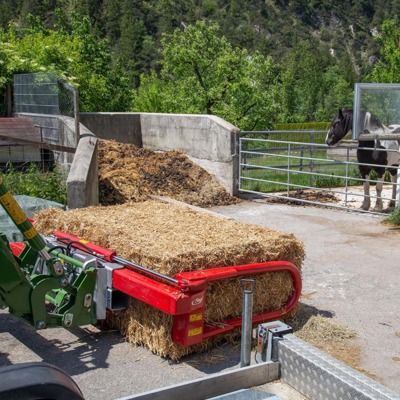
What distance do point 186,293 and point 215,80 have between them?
78.4ft

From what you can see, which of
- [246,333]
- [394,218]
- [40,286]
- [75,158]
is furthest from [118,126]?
[246,333]

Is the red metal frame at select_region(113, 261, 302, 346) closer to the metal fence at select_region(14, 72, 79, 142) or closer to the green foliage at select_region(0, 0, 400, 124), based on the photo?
the metal fence at select_region(14, 72, 79, 142)

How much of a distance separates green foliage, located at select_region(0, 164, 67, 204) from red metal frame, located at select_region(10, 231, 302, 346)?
598 centimetres

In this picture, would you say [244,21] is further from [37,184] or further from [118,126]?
[37,184]

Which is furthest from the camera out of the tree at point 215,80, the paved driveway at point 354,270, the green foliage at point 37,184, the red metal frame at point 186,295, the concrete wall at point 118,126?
the tree at point 215,80

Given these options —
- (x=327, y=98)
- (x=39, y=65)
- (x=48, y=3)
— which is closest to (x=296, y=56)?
(x=327, y=98)

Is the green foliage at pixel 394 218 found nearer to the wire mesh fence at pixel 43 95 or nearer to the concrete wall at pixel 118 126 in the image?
the wire mesh fence at pixel 43 95

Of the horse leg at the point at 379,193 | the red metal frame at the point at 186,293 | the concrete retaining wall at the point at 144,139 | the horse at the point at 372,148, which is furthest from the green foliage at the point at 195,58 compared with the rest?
the red metal frame at the point at 186,293

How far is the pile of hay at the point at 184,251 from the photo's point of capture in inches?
212

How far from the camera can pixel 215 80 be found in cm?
2816

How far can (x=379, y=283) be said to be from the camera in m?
7.72

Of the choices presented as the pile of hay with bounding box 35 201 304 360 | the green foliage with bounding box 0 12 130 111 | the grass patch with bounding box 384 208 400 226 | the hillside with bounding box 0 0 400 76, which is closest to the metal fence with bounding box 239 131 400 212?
the grass patch with bounding box 384 208 400 226

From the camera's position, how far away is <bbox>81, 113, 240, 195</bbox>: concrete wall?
14031 mm

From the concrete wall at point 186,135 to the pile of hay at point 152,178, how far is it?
0.76 feet
